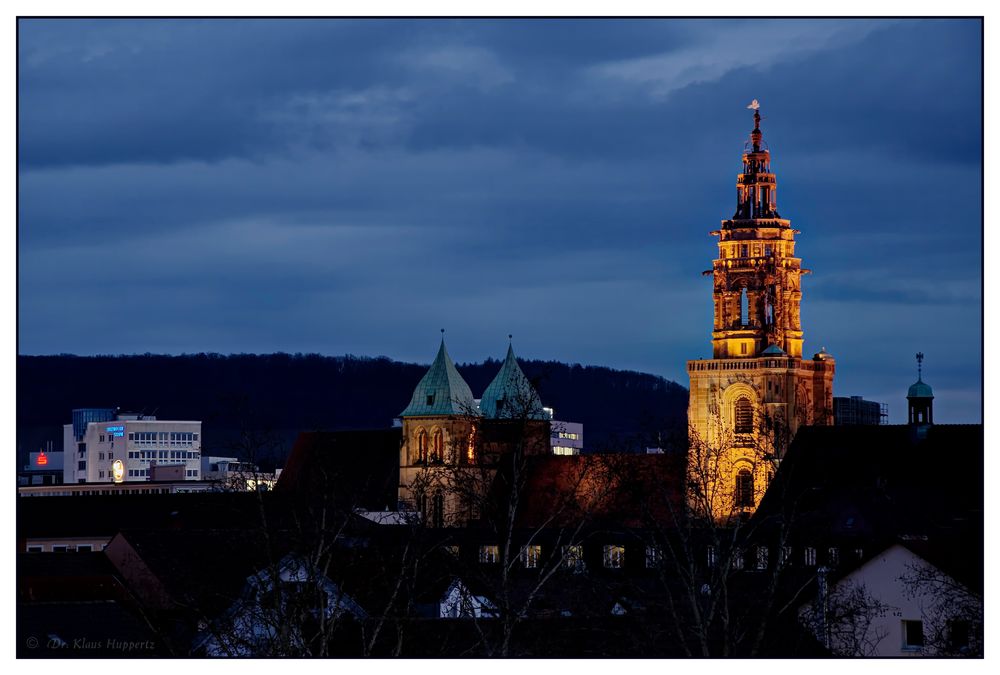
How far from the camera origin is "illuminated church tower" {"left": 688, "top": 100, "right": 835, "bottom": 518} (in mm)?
142000

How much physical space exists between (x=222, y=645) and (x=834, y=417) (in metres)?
102

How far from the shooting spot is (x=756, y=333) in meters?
145

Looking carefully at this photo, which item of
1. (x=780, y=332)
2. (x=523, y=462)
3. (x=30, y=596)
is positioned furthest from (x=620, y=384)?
(x=523, y=462)

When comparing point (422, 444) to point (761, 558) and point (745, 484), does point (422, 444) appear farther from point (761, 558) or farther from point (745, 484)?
point (761, 558)

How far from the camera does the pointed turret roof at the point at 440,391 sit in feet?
460

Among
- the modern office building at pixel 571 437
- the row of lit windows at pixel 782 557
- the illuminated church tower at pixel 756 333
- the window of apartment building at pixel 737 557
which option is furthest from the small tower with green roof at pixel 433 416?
the window of apartment building at pixel 737 557

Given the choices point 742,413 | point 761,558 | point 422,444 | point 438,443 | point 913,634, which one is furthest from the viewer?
point 742,413

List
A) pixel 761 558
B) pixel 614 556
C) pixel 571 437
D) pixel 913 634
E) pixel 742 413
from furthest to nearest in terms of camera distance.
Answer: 1. pixel 571 437
2. pixel 742 413
3. pixel 614 556
4. pixel 761 558
5. pixel 913 634

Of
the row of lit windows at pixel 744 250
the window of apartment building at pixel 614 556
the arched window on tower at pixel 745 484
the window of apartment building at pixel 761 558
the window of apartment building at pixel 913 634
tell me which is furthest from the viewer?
the row of lit windows at pixel 744 250

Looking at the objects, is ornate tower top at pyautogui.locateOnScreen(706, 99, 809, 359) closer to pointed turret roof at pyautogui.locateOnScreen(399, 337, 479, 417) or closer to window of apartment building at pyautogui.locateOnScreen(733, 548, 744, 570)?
pointed turret roof at pyautogui.locateOnScreen(399, 337, 479, 417)

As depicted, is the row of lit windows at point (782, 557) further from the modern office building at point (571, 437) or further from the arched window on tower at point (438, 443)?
the modern office building at point (571, 437)

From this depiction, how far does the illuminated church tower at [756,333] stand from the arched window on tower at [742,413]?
6 centimetres

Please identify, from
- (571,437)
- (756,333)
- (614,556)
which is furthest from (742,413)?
(571,437)

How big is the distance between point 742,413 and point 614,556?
46263mm
